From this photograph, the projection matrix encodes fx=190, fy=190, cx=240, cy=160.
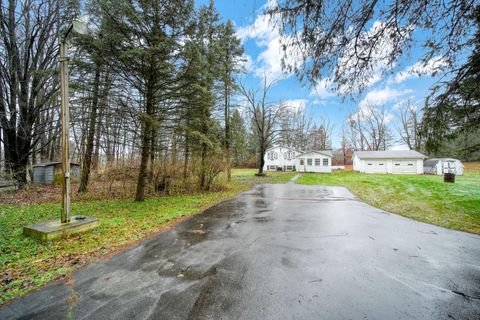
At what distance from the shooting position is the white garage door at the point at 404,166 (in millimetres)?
25561

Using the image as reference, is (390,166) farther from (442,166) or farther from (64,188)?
(64,188)

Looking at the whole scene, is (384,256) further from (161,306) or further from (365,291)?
(161,306)

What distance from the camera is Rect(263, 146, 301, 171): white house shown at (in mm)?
33469

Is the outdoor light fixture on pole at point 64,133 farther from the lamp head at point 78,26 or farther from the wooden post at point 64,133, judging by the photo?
the lamp head at point 78,26

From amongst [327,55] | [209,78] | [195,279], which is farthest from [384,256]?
[209,78]

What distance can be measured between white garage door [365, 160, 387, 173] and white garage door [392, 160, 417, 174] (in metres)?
1.11

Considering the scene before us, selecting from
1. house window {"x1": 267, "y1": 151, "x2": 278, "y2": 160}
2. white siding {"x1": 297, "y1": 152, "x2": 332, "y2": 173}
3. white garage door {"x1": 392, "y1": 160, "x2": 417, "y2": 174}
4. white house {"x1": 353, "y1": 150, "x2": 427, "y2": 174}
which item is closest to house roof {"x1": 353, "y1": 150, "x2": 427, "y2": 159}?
white house {"x1": 353, "y1": 150, "x2": 427, "y2": 174}

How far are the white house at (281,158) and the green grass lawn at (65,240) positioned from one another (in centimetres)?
2810

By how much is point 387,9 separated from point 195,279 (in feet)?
16.4

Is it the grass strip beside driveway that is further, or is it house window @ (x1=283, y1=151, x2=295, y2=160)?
house window @ (x1=283, y1=151, x2=295, y2=160)

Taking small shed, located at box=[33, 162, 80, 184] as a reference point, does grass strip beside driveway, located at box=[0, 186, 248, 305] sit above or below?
below

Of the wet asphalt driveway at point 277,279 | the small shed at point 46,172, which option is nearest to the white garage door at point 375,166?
the wet asphalt driveway at point 277,279

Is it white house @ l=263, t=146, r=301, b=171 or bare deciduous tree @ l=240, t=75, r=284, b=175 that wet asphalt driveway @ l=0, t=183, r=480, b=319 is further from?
white house @ l=263, t=146, r=301, b=171

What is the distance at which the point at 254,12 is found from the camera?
2688 millimetres
